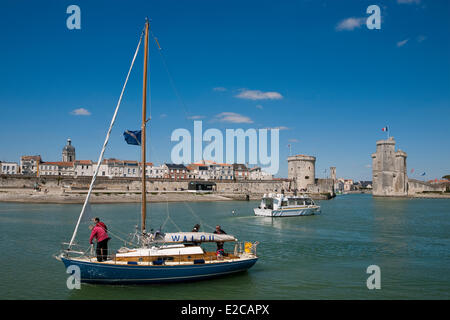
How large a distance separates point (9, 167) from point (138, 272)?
129m

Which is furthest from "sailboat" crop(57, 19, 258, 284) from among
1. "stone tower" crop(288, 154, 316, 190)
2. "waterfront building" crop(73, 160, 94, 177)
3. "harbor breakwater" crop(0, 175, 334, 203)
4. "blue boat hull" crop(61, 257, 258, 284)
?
"waterfront building" crop(73, 160, 94, 177)

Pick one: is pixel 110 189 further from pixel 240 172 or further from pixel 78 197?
pixel 240 172

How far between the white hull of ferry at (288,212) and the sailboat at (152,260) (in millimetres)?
26896

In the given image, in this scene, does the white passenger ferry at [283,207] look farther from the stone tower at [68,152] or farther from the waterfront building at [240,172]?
the stone tower at [68,152]

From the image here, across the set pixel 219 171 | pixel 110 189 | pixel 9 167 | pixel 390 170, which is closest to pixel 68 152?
pixel 9 167

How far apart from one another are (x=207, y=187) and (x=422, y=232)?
238 feet

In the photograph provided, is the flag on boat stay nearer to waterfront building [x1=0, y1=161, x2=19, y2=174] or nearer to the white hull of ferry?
the white hull of ferry

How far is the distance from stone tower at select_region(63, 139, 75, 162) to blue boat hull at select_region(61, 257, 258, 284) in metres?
130

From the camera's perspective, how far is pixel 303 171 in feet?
335

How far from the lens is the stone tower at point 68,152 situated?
13150cm

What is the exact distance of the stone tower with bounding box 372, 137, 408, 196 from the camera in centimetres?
10038
